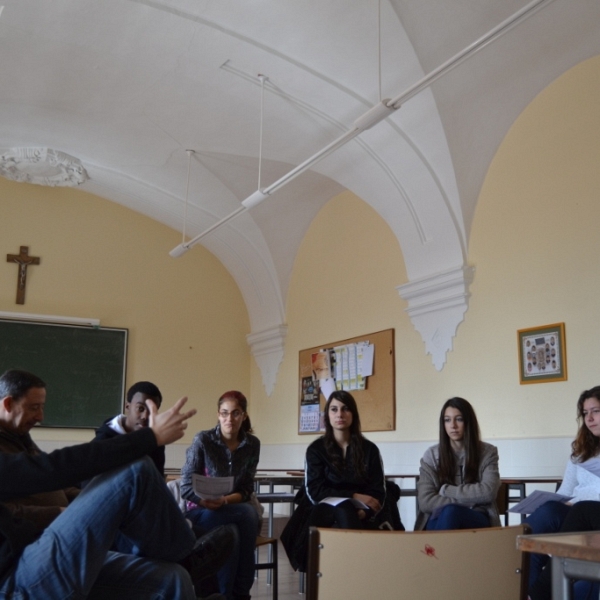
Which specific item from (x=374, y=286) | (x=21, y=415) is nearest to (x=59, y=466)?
(x=21, y=415)

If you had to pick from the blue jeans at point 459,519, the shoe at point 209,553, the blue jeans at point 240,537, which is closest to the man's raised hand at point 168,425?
the shoe at point 209,553

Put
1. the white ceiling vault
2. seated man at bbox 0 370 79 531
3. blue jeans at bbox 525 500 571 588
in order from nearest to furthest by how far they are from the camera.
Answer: seated man at bbox 0 370 79 531
blue jeans at bbox 525 500 571 588
the white ceiling vault

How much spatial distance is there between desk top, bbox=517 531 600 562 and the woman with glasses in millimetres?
2090

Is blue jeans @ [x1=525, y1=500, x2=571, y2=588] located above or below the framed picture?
below

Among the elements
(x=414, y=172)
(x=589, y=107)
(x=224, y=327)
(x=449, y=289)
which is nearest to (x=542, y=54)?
(x=589, y=107)

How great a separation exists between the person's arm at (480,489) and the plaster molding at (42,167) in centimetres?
545

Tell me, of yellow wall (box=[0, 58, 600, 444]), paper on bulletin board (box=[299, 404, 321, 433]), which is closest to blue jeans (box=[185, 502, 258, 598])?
yellow wall (box=[0, 58, 600, 444])

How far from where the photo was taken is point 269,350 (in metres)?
8.71

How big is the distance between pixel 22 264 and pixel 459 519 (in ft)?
19.7

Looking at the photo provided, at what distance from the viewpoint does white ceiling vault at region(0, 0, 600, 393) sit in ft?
16.3

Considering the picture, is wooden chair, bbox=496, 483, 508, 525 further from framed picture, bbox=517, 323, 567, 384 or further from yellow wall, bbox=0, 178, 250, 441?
yellow wall, bbox=0, 178, 250, 441

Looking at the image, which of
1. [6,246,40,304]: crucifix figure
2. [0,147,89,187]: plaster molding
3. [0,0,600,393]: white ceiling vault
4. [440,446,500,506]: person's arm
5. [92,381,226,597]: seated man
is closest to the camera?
[92,381,226,597]: seated man

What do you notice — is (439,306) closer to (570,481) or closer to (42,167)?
(570,481)

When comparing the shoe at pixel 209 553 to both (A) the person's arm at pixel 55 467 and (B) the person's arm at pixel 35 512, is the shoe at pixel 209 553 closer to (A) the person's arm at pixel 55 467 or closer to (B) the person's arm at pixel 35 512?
(B) the person's arm at pixel 35 512
